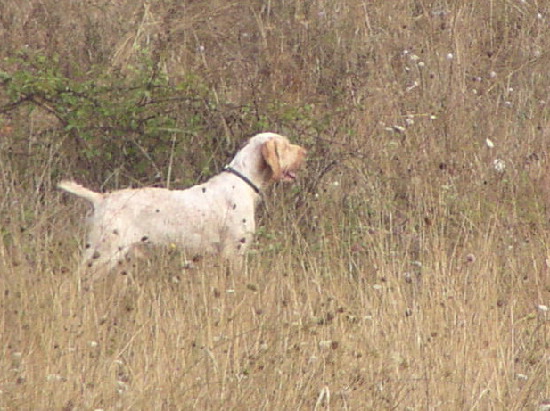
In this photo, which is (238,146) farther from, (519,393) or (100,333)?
(519,393)

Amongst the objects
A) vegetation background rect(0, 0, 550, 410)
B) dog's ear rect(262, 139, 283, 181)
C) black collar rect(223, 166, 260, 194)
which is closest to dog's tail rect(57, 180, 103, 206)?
vegetation background rect(0, 0, 550, 410)

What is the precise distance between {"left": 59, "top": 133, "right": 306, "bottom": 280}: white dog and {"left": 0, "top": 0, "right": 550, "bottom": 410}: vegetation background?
14cm

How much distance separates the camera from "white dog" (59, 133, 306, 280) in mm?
5828

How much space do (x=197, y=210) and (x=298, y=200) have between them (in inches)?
37.6

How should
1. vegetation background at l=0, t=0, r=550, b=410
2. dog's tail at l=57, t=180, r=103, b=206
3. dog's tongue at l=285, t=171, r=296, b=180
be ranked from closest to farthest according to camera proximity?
vegetation background at l=0, t=0, r=550, b=410, dog's tail at l=57, t=180, r=103, b=206, dog's tongue at l=285, t=171, r=296, b=180

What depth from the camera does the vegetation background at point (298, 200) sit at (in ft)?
14.8

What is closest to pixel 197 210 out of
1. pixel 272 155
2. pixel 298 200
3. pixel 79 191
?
pixel 272 155

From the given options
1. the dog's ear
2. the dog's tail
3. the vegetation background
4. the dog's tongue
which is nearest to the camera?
the vegetation background

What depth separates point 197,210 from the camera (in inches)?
242

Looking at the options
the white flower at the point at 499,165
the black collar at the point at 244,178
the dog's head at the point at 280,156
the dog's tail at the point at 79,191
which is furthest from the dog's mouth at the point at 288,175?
the white flower at the point at 499,165

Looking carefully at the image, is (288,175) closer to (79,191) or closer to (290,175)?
(290,175)

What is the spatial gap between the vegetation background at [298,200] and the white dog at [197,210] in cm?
14

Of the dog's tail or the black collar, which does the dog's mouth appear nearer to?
the black collar

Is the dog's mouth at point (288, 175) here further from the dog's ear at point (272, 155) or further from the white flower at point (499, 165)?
the white flower at point (499, 165)
